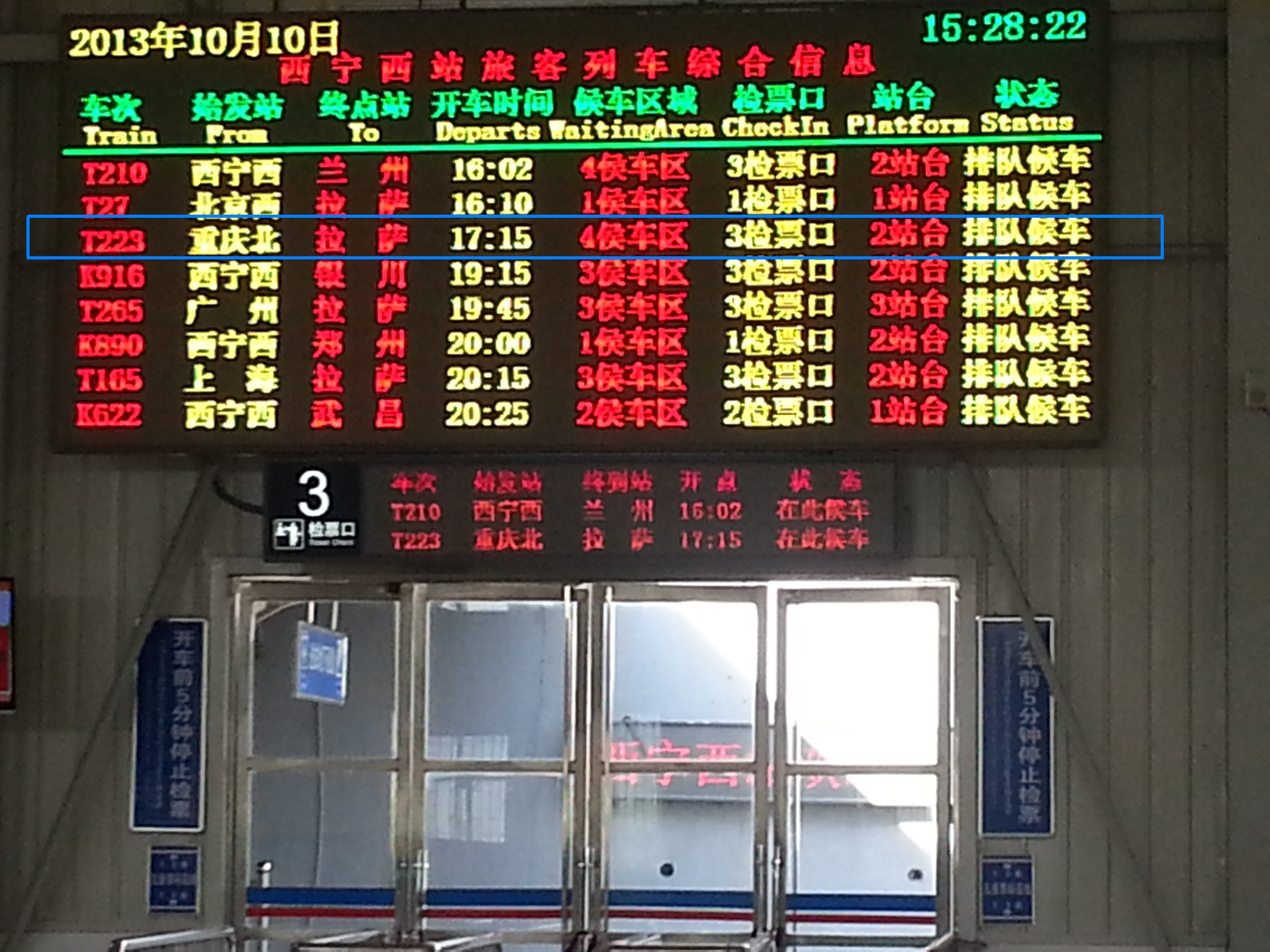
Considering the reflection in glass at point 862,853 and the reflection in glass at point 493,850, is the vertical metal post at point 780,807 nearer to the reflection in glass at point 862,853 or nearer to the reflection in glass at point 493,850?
the reflection in glass at point 862,853

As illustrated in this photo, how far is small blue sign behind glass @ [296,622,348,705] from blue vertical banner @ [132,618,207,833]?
1.21 feet

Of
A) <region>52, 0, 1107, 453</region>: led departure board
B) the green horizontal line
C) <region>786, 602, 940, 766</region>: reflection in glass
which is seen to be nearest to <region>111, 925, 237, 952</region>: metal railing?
<region>52, 0, 1107, 453</region>: led departure board

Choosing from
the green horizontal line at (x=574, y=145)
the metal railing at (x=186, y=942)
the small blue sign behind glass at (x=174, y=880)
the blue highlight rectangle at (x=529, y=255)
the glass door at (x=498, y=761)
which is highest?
the green horizontal line at (x=574, y=145)

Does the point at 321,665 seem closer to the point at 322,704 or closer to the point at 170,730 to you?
the point at 322,704

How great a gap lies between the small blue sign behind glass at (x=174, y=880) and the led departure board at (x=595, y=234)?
5.41 ft

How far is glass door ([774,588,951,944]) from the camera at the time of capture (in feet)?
25.0

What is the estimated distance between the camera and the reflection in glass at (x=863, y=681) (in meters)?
7.68

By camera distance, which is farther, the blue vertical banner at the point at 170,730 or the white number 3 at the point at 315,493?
the blue vertical banner at the point at 170,730

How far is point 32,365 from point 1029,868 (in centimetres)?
431

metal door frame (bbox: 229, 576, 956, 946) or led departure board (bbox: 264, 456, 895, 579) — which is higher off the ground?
led departure board (bbox: 264, 456, 895, 579)

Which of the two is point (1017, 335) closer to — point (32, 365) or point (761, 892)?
point (761, 892)

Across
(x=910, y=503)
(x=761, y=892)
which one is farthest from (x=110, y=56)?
(x=761, y=892)

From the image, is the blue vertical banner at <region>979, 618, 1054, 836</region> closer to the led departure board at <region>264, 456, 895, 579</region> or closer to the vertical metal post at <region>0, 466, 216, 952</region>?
the led departure board at <region>264, 456, 895, 579</region>

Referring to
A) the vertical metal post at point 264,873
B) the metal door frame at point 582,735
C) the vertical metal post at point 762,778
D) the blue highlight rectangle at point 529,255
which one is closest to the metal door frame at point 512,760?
the metal door frame at point 582,735
